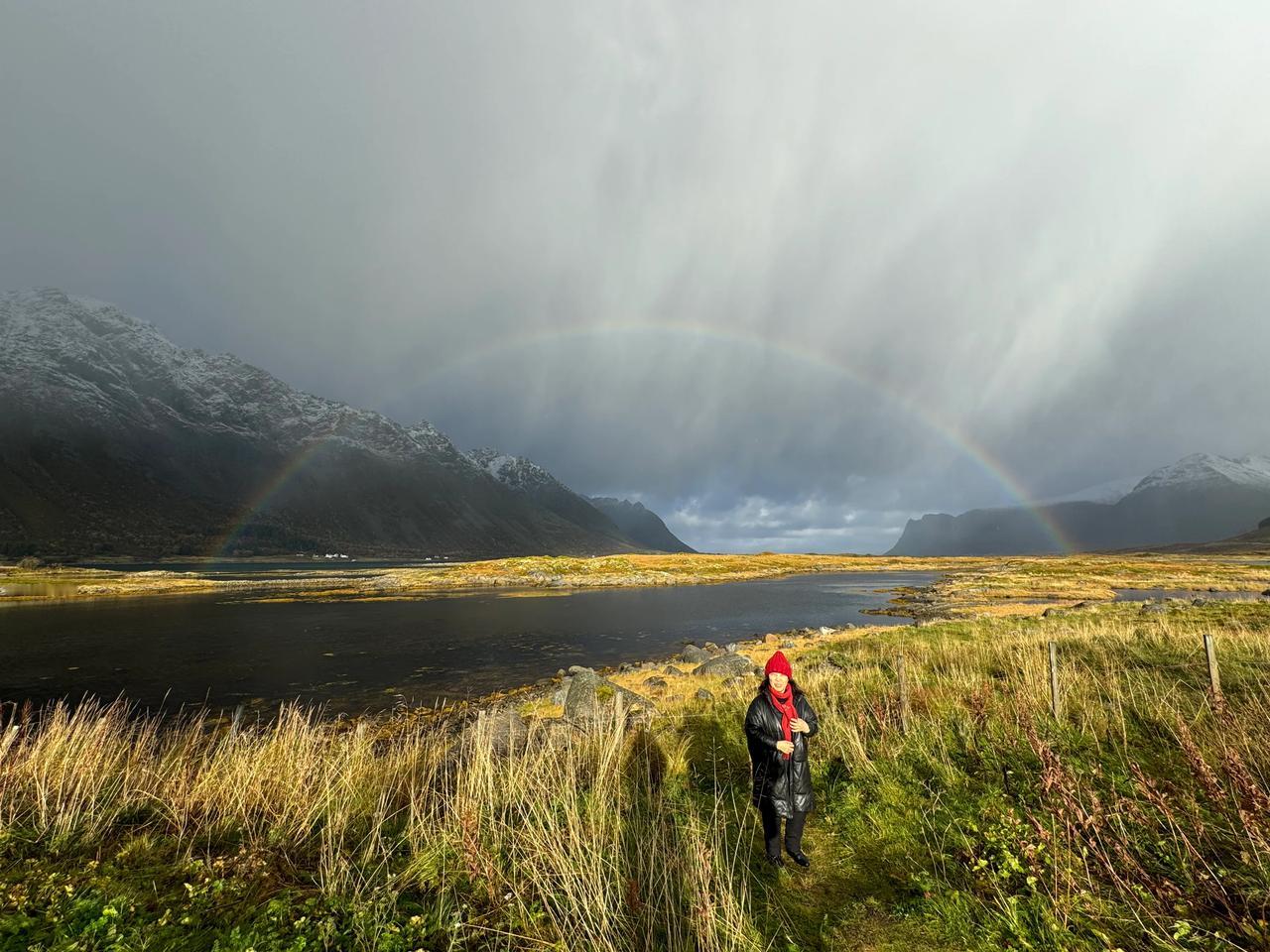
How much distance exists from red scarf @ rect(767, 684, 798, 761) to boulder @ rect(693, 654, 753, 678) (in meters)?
15.8

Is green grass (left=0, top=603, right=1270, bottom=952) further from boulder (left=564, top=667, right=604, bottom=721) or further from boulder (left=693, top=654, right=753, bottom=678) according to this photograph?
boulder (left=693, top=654, right=753, bottom=678)

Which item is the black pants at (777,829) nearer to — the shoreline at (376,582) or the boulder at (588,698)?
the boulder at (588,698)

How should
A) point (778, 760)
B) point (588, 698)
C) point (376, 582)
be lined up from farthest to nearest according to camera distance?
point (376, 582), point (588, 698), point (778, 760)

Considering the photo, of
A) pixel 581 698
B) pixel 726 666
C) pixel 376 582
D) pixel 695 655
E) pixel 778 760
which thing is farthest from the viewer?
pixel 376 582

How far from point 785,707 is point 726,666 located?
16741 mm

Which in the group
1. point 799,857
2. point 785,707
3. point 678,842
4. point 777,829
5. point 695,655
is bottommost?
point 695,655

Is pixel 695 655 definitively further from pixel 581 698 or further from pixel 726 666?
pixel 581 698

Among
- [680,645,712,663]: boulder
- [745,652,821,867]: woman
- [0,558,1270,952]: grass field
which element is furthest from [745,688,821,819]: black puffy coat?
[680,645,712,663]: boulder

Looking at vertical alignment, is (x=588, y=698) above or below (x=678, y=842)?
below

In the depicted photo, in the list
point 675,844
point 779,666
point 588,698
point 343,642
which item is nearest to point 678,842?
point 675,844

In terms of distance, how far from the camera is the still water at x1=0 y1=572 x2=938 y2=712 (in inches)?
920

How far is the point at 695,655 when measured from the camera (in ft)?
94.3

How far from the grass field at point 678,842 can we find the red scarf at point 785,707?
1.63 m

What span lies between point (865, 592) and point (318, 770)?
70.0 m
